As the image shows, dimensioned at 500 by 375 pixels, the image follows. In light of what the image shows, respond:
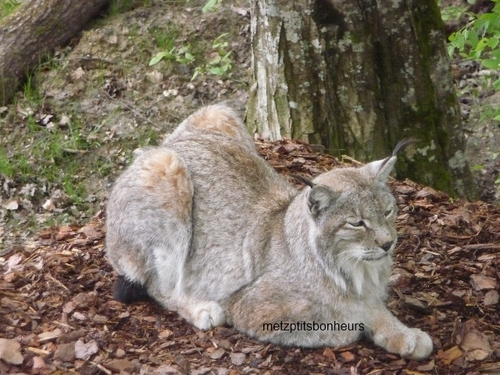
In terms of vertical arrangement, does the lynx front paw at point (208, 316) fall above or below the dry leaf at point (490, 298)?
above

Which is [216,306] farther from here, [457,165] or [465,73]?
[465,73]

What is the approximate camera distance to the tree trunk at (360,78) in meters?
6.16

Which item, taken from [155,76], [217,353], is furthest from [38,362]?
[155,76]

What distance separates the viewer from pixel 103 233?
6023mm

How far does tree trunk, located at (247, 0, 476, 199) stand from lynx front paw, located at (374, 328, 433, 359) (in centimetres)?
214

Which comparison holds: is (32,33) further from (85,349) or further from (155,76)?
(85,349)

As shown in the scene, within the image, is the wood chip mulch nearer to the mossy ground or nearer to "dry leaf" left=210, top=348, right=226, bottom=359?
"dry leaf" left=210, top=348, right=226, bottom=359

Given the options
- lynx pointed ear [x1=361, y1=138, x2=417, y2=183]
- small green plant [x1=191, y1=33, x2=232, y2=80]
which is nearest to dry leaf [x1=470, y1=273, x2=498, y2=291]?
lynx pointed ear [x1=361, y1=138, x2=417, y2=183]

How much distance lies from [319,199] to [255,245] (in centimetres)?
68

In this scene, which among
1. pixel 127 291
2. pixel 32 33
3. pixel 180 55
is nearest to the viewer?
pixel 127 291

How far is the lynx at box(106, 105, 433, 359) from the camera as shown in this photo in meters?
4.45

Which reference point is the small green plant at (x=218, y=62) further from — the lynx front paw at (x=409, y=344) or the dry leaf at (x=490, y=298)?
the lynx front paw at (x=409, y=344)

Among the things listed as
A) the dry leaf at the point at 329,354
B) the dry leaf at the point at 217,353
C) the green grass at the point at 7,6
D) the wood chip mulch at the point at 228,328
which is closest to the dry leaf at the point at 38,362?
the wood chip mulch at the point at 228,328

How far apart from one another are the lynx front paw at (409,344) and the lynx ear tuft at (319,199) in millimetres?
782
